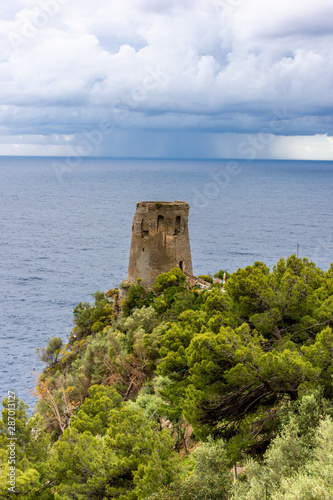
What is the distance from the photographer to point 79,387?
3994cm

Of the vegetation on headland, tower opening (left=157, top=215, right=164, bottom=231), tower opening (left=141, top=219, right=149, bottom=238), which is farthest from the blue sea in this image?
the vegetation on headland

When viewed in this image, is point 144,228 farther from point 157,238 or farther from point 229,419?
point 229,419

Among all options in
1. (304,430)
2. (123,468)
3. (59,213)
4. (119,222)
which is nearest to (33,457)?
(123,468)

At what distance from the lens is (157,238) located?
4878 centimetres

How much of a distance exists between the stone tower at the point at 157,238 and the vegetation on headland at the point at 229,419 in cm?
2402

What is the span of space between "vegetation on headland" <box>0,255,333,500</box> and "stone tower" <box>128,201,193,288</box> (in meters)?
24.0

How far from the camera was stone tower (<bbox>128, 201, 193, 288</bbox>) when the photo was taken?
159ft

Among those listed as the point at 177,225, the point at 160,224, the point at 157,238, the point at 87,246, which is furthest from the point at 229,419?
the point at 87,246

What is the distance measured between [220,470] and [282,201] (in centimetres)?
17063

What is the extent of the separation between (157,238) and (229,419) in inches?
1205

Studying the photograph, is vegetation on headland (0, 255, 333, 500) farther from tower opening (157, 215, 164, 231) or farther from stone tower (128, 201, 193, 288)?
tower opening (157, 215, 164, 231)

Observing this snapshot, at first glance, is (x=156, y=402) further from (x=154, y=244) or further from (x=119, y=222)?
(x=119, y=222)

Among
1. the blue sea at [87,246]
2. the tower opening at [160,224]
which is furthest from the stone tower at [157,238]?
the blue sea at [87,246]

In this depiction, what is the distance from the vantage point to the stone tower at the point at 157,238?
48.5 m
